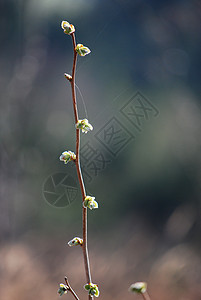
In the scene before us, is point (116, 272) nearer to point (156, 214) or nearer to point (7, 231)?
point (156, 214)

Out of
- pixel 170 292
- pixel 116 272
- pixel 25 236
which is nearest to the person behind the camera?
pixel 170 292

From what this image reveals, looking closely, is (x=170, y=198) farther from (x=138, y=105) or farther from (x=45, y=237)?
(x=45, y=237)

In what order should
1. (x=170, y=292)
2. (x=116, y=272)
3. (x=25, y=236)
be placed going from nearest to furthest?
(x=170, y=292) → (x=116, y=272) → (x=25, y=236)

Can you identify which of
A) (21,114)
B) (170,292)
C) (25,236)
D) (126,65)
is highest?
(21,114)

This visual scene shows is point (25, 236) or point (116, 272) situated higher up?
Answer: point (25, 236)

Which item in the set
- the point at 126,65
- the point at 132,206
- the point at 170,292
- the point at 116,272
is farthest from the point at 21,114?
the point at 170,292

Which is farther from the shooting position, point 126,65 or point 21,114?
point 21,114

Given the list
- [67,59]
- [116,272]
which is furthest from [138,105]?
[116,272]
